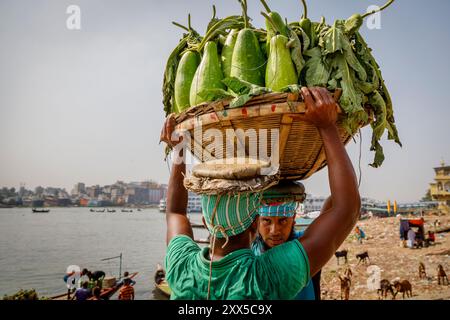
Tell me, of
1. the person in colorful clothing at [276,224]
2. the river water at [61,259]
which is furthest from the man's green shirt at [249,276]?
the river water at [61,259]

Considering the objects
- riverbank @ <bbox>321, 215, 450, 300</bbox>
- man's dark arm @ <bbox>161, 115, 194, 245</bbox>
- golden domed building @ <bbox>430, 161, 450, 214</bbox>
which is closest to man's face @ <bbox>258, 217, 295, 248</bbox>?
man's dark arm @ <bbox>161, 115, 194, 245</bbox>

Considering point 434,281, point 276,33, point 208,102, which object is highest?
point 276,33

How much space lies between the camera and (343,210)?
4.83 ft

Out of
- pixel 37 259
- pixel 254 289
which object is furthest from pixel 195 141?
pixel 37 259

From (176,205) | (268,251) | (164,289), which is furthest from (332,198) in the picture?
(164,289)

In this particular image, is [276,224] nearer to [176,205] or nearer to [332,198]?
[176,205]

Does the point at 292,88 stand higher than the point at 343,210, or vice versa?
the point at 292,88

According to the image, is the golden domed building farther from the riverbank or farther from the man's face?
the man's face

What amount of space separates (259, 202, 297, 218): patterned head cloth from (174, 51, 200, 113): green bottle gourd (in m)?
1.04

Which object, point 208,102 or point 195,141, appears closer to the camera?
point 208,102

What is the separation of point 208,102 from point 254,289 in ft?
3.02

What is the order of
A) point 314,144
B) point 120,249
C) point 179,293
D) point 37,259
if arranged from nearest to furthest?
point 179,293 → point 314,144 → point 37,259 → point 120,249

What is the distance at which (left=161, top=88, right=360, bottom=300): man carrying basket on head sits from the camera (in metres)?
1.40
